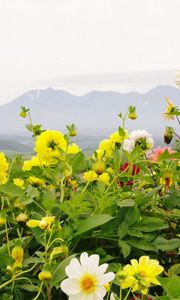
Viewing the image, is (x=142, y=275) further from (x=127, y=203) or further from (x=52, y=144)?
(x=52, y=144)

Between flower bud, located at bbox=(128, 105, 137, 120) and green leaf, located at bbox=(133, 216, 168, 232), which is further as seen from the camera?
flower bud, located at bbox=(128, 105, 137, 120)

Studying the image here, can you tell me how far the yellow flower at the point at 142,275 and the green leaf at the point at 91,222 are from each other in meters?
0.16

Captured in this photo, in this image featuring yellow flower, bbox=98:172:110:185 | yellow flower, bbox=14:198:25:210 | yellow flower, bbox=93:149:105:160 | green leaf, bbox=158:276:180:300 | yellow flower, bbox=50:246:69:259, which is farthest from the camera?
yellow flower, bbox=93:149:105:160

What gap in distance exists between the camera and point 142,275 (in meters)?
0.76

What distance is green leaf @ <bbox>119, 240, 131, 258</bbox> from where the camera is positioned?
36.8 inches

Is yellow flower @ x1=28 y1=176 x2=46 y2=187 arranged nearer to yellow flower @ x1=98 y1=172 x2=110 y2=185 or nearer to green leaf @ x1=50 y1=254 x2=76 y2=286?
yellow flower @ x1=98 y1=172 x2=110 y2=185

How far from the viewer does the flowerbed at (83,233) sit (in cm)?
76

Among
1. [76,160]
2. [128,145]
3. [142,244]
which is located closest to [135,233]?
[142,244]

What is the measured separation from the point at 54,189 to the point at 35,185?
6 cm

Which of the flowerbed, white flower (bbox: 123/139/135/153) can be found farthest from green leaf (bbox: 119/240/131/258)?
white flower (bbox: 123/139/135/153)

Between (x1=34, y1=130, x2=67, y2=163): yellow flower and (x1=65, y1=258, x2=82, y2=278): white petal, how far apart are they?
1.64 ft

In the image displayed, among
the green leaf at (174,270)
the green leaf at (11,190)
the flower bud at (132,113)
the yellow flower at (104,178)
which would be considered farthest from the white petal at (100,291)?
the flower bud at (132,113)

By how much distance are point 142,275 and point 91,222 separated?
0.66 ft

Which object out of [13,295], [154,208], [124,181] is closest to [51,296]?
[13,295]
